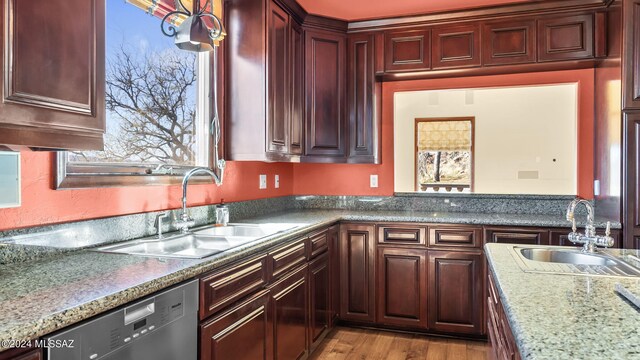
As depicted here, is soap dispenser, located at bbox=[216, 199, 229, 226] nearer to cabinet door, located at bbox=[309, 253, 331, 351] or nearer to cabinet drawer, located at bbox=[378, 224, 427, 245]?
cabinet door, located at bbox=[309, 253, 331, 351]

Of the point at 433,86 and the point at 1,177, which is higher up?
the point at 433,86

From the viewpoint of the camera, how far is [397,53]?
341cm

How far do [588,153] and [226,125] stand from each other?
2.77 m

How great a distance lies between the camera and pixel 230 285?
5.63 feet

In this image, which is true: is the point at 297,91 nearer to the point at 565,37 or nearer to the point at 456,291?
the point at 456,291

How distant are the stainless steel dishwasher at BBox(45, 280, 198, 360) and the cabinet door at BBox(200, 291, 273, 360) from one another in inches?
3.4

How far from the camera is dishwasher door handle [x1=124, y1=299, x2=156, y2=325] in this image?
1.19 metres

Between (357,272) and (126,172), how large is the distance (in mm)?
1903

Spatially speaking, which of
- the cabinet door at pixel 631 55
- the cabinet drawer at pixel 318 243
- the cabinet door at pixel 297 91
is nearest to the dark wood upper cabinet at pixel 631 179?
the cabinet door at pixel 631 55

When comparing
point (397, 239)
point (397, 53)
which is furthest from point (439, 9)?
point (397, 239)

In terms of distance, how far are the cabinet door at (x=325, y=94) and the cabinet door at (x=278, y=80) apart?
34 cm

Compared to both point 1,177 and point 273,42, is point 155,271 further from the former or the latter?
point 273,42

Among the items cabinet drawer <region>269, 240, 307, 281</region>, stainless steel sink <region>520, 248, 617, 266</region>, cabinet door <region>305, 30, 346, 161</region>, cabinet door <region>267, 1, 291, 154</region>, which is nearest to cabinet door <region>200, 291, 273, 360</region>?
cabinet drawer <region>269, 240, 307, 281</region>

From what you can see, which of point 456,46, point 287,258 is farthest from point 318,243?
point 456,46
